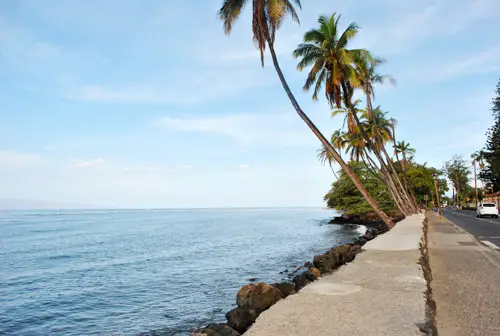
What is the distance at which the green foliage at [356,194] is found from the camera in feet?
167

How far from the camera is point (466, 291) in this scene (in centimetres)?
692

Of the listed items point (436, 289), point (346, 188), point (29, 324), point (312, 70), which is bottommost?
point (29, 324)

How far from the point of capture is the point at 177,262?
67.5ft

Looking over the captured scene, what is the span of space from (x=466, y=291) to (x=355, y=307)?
3489mm

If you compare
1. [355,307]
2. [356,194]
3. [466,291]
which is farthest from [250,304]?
[356,194]

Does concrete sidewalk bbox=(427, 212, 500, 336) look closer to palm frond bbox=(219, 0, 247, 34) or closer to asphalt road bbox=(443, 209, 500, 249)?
asphalt road bbox=(443, 209, 500, 249)

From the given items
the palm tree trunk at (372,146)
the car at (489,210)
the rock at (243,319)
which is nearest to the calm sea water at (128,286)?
the rock at (243,319)

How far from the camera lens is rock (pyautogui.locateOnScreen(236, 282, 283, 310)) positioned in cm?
669

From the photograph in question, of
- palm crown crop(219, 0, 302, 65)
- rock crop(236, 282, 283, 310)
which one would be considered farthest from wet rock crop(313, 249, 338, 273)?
palm crown crop(219, 0, 302, 65)

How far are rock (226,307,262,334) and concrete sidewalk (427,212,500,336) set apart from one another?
2.47 metres

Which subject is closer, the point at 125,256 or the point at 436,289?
the point at 436,289

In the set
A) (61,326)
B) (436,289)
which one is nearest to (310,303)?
(436,289)

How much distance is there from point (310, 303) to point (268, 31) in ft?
49.9

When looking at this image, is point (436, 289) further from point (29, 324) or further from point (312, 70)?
point (312, 70)
